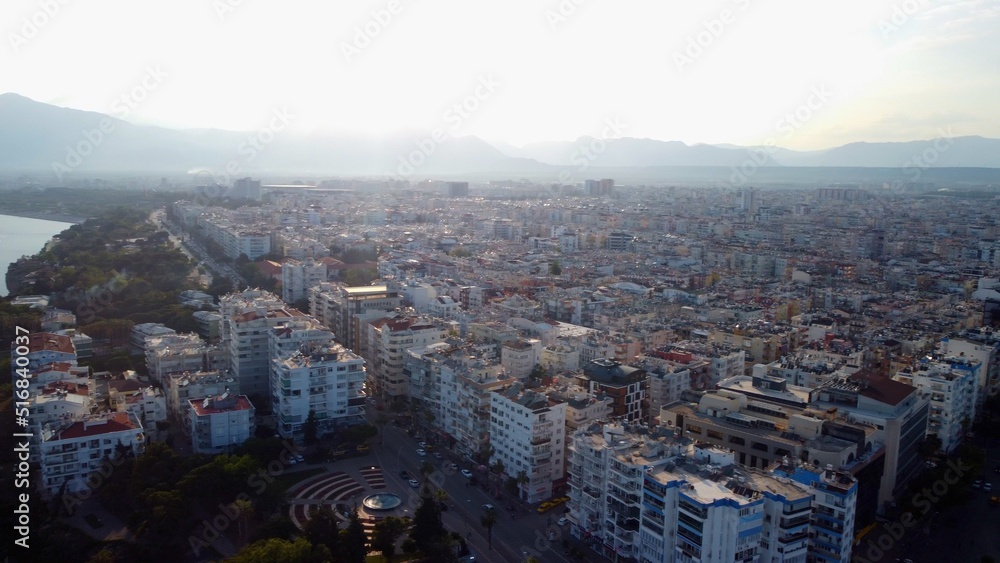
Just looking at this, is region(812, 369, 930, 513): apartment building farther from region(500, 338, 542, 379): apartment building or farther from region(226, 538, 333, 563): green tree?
region(226, 538, 333, 563): green tree

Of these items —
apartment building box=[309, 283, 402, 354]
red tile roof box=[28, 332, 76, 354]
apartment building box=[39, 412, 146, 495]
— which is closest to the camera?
apartment building box=[39, 412, 146, 495]

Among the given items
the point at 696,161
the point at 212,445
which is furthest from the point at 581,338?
the point at 696,161

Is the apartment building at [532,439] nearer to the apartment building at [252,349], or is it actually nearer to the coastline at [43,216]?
the apartment building at [252,349]

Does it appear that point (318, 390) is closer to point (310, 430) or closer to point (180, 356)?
point (310, 430)

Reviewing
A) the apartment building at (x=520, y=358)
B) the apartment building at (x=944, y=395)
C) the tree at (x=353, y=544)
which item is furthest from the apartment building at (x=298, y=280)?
the apartment building at (x=944, y=395)

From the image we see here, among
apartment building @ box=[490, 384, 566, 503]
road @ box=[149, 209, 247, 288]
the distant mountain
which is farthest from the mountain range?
apartment building @ box=[490, 384, 566, 503]

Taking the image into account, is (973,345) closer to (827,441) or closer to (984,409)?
(984,409)

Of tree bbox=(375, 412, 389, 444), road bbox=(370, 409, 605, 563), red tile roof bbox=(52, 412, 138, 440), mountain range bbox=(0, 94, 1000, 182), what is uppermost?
mountain range bbox=(0, 94, 1000, 182)
